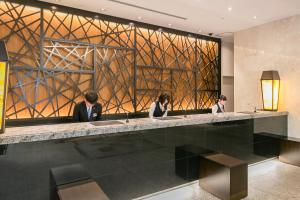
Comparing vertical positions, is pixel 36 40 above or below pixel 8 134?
above

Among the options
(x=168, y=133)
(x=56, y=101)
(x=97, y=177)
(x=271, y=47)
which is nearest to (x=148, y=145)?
(x=168, y=133)

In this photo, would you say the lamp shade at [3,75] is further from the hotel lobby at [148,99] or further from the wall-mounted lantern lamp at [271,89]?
the wall-mounted lantern lamp at [271,89]

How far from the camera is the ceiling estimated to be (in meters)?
4.29

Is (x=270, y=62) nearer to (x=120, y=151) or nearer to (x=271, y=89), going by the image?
(x=271, y=89)

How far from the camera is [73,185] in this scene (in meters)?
1.89

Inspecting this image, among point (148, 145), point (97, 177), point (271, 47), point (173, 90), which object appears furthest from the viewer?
Result: point (173, 90)

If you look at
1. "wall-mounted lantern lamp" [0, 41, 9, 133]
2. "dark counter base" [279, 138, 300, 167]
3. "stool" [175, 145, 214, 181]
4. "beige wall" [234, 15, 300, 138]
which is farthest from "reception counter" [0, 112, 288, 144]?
"beige wall" [234, 15, 300, 138]

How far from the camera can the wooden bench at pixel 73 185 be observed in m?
1.72

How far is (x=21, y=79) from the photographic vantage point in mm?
4137

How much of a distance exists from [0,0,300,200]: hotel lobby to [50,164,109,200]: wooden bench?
0.03ft

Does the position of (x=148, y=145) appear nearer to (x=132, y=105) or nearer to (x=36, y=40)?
(x=132, y=105)

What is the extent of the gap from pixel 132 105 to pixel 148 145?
9.55 feet

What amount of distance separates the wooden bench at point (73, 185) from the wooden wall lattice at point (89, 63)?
275 centimetres

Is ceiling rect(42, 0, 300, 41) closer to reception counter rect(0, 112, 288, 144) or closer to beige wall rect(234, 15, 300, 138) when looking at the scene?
beige wall rect(234, 15, 300, 138)
